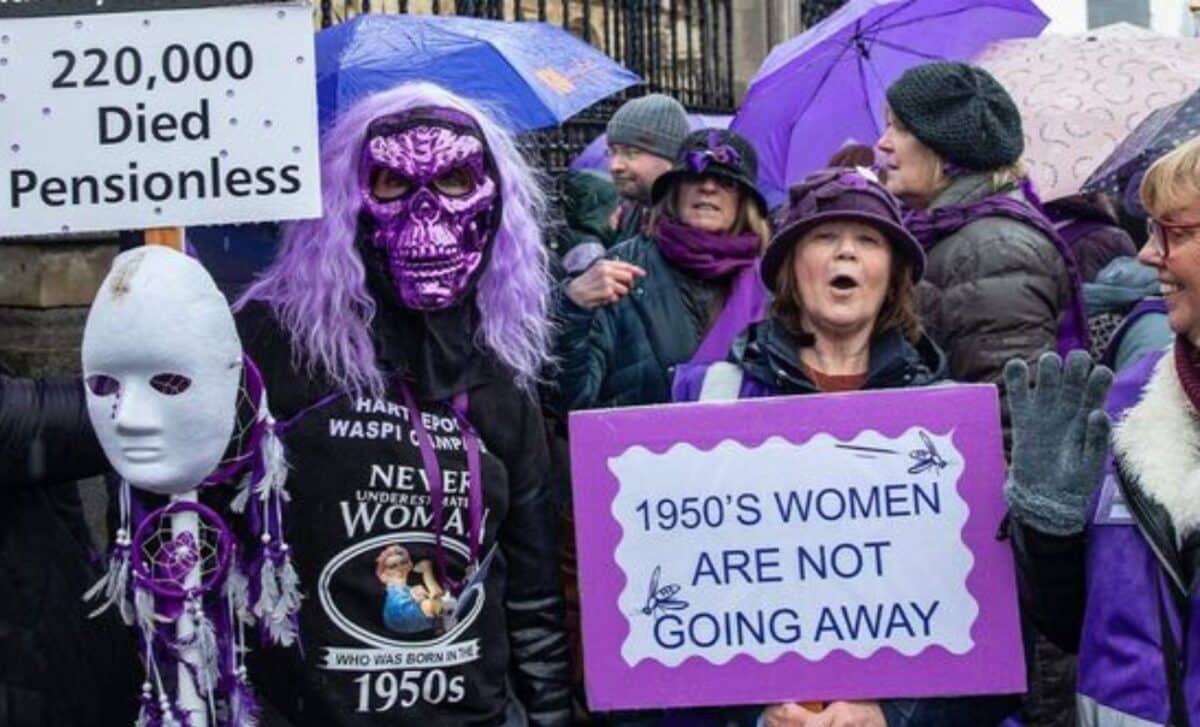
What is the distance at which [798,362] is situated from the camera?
3.74 meters

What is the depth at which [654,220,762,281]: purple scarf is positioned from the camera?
4.74 metres

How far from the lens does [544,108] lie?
5117 millimetres

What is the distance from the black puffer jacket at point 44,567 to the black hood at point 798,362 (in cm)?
127

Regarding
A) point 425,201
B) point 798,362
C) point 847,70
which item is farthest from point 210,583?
point 847,70

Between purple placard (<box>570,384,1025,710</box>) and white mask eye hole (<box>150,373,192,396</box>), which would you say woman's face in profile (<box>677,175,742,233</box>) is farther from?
white mask eye hole (<box>150,373,192,396</box>)

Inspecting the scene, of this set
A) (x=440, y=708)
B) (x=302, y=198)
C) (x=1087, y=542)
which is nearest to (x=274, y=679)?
(x=440, y=708)

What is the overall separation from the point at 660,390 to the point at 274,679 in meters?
1.43

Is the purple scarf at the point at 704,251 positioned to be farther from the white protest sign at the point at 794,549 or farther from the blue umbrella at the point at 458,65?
the white protest sign at the point at 794,549

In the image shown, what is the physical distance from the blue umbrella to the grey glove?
1702 mm

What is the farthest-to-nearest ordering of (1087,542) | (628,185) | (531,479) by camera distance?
1. (628,185)
2. (531,479)
3. (1087,542)

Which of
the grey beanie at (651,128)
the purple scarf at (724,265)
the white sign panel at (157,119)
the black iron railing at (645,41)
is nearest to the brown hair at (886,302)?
the purple scarf at (724,265)

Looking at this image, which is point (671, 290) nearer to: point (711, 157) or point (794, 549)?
point (711, 157)

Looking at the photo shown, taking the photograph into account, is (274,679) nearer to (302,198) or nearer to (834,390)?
(302,198)

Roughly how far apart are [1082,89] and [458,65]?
8.01 feet
